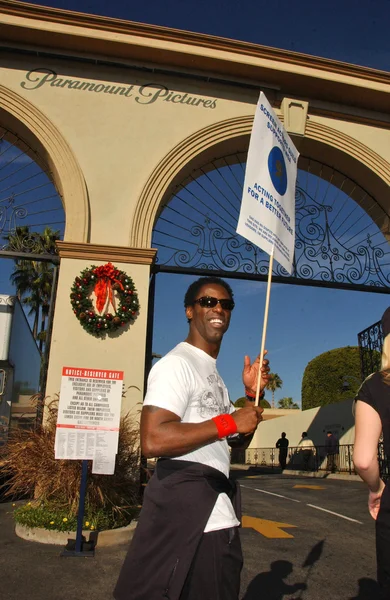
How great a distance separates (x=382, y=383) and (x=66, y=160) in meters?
8.04

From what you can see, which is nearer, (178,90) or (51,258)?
(51,258)

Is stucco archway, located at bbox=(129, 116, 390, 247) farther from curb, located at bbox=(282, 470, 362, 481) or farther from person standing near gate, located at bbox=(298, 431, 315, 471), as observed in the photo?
person standing near gate, located at bbox=(298, 431, 315, 471)

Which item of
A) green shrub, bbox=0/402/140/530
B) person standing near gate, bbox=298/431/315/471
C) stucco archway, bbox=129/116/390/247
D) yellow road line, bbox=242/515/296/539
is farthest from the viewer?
person standing near gate, bbox=298/431/315/471

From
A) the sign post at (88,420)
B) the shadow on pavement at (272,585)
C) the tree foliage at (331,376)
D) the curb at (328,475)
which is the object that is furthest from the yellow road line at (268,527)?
the tree foliage at (331,376)

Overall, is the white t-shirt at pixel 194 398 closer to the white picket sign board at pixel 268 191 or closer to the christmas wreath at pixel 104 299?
the white picket sign board at pixel 268 191

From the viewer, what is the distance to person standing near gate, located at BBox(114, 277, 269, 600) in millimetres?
1993

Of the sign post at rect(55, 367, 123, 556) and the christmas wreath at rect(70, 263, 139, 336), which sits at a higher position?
the christmas wreath at rect(70, 263, 139, 336)

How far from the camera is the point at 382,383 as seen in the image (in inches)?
89.4

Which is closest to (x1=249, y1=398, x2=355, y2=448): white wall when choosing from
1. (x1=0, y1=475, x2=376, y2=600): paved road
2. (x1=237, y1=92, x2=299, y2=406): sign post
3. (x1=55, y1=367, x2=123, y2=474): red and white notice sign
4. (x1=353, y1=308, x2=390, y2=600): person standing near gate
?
(x1=0, y1=475, x2=376, y2=600): paved road

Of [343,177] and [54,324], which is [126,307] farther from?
[343,177]

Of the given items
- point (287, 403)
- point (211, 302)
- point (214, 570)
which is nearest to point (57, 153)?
point (211, 302)

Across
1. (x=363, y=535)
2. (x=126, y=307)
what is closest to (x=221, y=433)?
(x=363, y=535)

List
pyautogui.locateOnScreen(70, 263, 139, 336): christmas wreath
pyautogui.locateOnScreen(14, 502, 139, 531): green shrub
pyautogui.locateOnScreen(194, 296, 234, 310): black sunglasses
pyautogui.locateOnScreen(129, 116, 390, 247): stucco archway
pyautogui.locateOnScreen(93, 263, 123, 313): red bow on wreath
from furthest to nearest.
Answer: pyautogui.locateOnScreen(129, 116, 390, 247): stucco archway < pyautogui.locateOnScreen(93, 263, 123, 313): red bow on wreath < pyautogui.locateOnScreen(70, 263, 139, 336): christmas wreath < pyautogui.locateOnScreen(14, 502, 139, 531): green shrub < pyautogui.locateOnScreen(194, 296, 234, 310): black sunglasses

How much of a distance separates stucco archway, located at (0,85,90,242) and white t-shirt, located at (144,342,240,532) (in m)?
6.92
